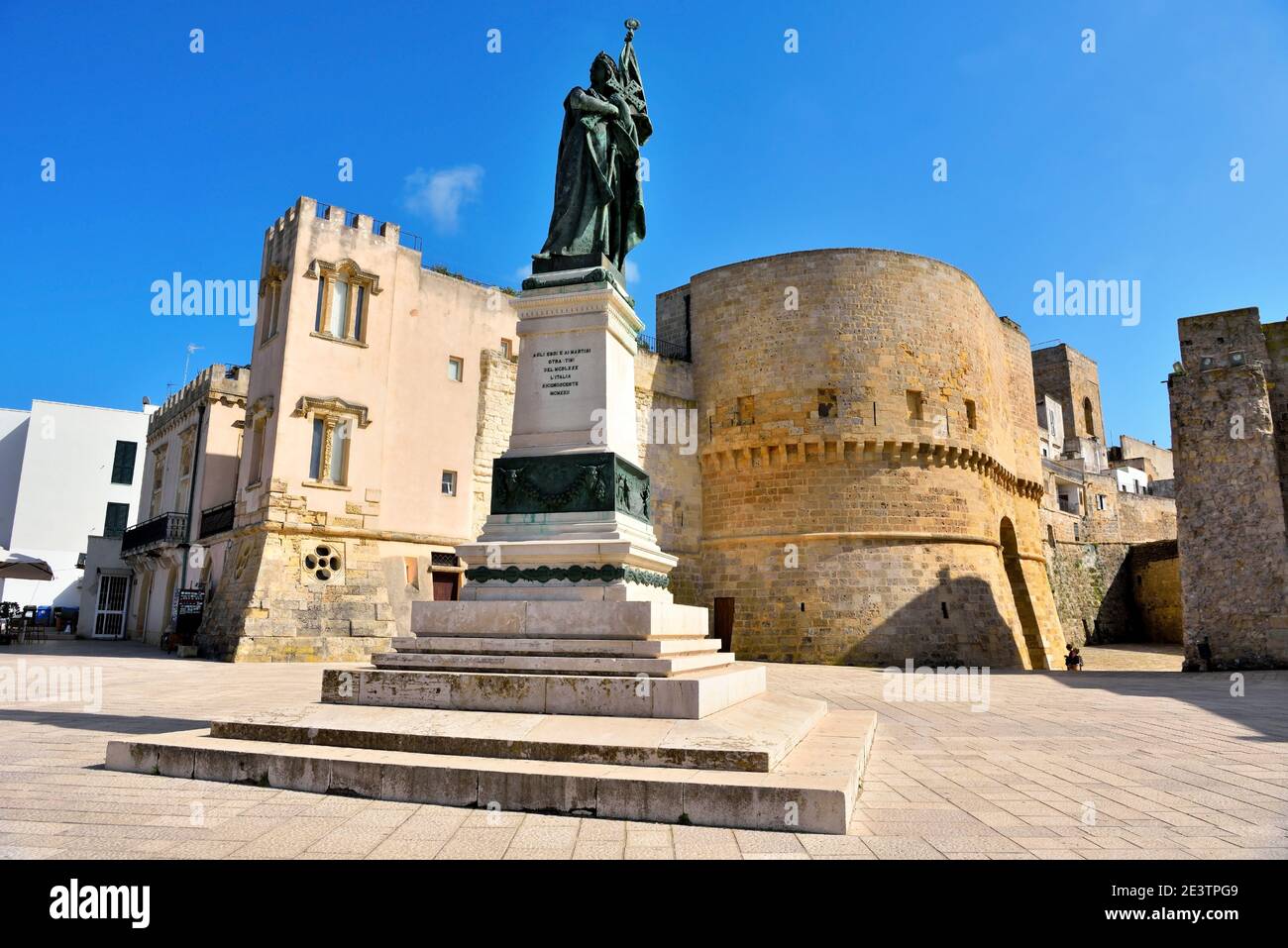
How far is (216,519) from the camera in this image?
20.2 m

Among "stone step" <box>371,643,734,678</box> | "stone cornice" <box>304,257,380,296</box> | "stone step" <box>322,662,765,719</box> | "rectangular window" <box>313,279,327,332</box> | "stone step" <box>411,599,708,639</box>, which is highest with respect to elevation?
"stone cornice" <box>304,257,380,296</box>

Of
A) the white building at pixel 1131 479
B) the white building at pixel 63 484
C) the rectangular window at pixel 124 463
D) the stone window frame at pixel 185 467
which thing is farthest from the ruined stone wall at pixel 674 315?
the white building at pixel 1131 479

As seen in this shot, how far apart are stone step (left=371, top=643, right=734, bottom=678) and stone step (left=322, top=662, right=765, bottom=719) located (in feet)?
0.28

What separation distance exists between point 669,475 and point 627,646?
62.6ft

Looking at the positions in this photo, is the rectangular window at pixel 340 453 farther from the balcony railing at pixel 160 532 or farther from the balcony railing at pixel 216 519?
the balcony railing at pixel 160 532

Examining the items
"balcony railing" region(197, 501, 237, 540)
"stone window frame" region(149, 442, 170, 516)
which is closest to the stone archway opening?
"balcony railing" region(197, 501, 237, 540)

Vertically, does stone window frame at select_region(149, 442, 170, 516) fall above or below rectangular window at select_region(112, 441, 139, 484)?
below

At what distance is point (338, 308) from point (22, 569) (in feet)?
33.1

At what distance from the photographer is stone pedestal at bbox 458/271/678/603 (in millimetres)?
6152

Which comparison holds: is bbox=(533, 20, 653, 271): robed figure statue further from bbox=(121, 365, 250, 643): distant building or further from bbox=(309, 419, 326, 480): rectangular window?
bbox=(121, 365, 250, 643): distant building

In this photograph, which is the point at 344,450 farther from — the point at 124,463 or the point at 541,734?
the point at 124,463
